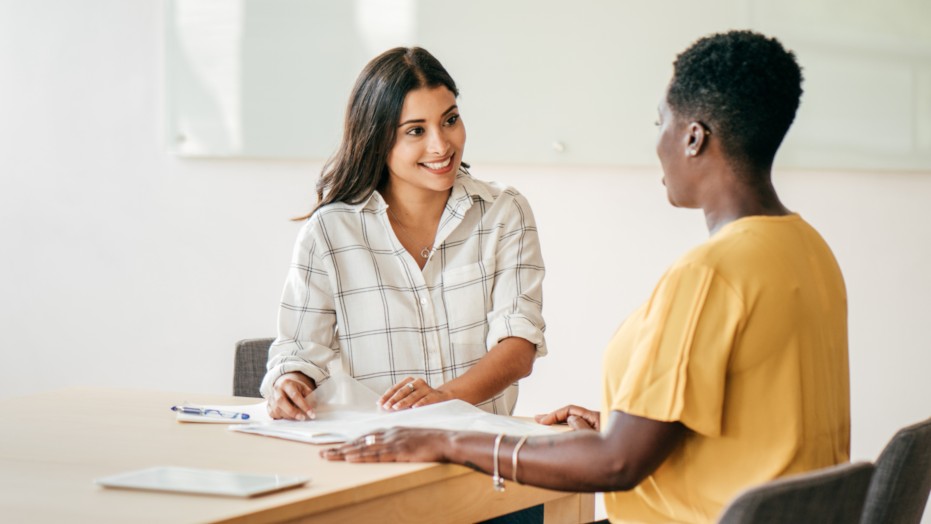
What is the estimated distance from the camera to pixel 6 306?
4.12m

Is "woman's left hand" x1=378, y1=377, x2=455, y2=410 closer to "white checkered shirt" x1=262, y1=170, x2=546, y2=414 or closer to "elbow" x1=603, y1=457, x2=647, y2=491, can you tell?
"white checkered shirt" x1=262, y1=170, x2=546, y2=414

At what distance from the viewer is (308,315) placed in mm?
2344

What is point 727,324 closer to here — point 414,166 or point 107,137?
point 414,166

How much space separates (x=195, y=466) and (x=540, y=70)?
2.10 meters

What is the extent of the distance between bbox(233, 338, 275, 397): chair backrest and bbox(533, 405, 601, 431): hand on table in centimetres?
97

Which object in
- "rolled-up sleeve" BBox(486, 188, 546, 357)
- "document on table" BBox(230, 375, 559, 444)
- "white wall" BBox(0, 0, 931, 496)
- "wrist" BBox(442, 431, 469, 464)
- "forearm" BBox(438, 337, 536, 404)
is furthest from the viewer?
"white wall" BBox(0, 0, 931, 496)

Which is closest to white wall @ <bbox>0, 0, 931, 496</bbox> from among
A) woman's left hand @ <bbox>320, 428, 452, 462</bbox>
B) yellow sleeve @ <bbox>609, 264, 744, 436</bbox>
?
woman's left hand @ <bbox>320, 428, 452, 462</bbox>

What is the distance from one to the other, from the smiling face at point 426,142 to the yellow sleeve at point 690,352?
1.05 meters

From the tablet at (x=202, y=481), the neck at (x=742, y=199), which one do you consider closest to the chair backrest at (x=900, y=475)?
the neck at (x=742, y=199)

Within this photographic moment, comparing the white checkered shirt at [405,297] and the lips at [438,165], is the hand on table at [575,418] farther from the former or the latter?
the lips at [438,165]

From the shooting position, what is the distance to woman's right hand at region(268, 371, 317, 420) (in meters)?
2.06

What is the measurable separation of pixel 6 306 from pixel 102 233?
0.48 m

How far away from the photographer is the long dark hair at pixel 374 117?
2.44 m

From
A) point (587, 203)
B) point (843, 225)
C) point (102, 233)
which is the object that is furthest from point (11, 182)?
point (843, 225)
